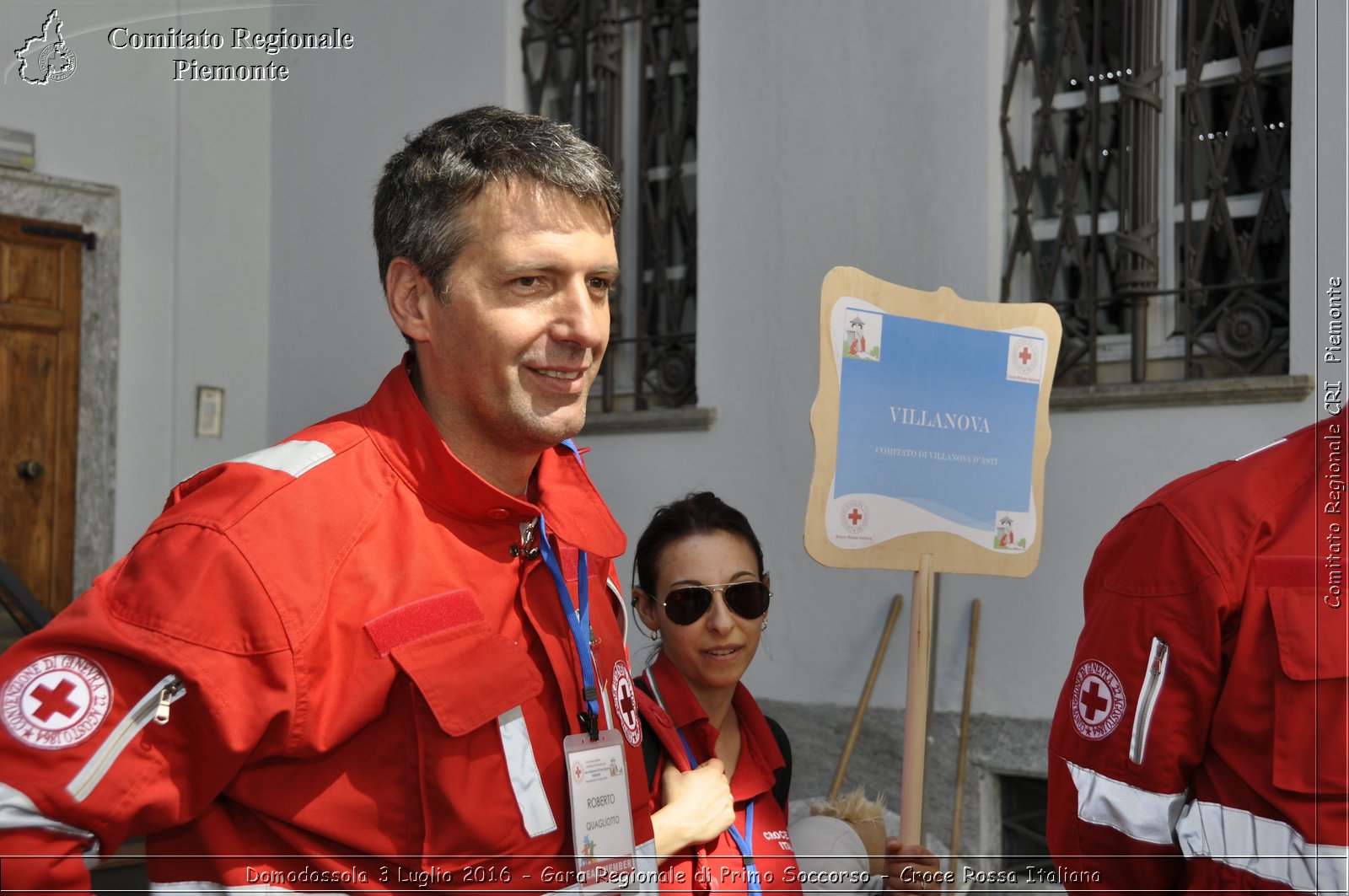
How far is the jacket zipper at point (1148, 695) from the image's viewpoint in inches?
78.5

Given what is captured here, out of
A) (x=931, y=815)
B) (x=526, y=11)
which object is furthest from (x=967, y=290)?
(x=526, y=11)

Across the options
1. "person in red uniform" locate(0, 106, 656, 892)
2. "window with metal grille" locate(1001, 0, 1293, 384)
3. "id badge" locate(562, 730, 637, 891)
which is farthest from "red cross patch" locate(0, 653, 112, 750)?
"window with metal grille" locate(1001, 0, 1293, 384)

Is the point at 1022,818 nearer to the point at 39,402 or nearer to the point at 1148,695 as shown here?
the point at 1148,695

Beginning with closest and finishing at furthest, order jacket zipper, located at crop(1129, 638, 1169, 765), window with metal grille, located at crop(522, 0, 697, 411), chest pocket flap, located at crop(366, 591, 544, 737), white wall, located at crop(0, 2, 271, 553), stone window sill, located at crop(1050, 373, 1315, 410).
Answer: chest pocket flap, located at crop(366, 591, 544, 737)
jacket zipper, located at crop(1129, 638, 1169, 765)
stone window sill, located at crop(1050, 373, 1315, 410)
window with metal grille, located at crop(522, 0, 697, 411)
white wall, located at crop(0, 2, 271, 553)

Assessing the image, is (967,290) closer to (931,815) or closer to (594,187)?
(931,815)

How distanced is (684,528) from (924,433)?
618 millimetres

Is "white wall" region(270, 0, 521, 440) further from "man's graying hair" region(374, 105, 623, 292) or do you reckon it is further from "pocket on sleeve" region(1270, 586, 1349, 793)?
"pocket on sleeve" region(1270, 586, 1349, 793)

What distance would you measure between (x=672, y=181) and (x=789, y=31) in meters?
0.95

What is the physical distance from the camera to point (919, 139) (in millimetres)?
5309

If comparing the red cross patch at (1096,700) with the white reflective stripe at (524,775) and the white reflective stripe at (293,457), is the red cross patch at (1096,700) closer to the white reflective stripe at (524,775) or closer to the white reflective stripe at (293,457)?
the white reflective stripe at (524,775)

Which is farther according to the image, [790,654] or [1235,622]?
[790,654]

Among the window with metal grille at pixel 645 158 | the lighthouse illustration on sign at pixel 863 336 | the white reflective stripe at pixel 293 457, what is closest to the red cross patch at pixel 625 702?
the white reflective stripe at pixel 293 457

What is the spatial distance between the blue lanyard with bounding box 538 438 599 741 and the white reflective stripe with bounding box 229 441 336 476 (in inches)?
13.7

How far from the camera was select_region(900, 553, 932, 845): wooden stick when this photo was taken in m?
2.77
